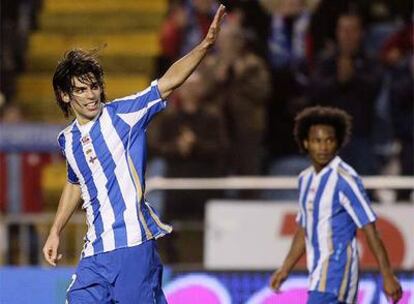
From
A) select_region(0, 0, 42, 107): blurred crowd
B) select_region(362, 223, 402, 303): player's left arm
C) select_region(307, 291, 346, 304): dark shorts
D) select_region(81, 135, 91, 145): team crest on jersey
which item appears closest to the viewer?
select_region(81, 135, 91, 145): team crest on jersey

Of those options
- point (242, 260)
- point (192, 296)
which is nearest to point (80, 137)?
point (192, 296)

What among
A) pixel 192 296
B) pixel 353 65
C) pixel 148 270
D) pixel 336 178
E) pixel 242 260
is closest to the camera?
pixel 148 270

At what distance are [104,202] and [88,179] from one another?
0.48ft

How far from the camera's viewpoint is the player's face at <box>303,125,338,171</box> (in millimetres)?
7582

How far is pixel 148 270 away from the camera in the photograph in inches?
248

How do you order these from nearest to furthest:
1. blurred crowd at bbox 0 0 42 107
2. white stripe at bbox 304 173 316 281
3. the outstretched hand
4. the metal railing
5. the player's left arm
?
the outstretched hand < the player's left arm < white stripe at bbox 304 173 316 281 < the metal railing < blurred crowd at bbox 0 0 42 107

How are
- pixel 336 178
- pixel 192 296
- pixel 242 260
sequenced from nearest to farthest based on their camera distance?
pixel 336 178 < pixel 192 296 < pixel 242 260

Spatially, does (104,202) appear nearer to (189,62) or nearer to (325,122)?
(189,62)

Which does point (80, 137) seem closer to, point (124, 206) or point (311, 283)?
point (124, 206)

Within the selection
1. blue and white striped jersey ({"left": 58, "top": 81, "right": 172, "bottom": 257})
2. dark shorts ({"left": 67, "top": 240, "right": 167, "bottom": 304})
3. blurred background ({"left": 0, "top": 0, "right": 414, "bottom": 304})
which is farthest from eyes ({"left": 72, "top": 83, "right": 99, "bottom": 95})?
blurred background ({"left": 0, "top": 0, "right": 414, "bottom": 304})

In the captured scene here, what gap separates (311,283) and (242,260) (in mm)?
3624

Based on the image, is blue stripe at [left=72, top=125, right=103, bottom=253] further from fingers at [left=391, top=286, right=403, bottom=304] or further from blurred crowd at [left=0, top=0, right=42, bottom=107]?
blurred crowd at [left=0, top=0, right=42, bottom=107]

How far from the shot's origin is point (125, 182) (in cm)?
637

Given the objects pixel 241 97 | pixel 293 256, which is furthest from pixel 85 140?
pixel 241 97
